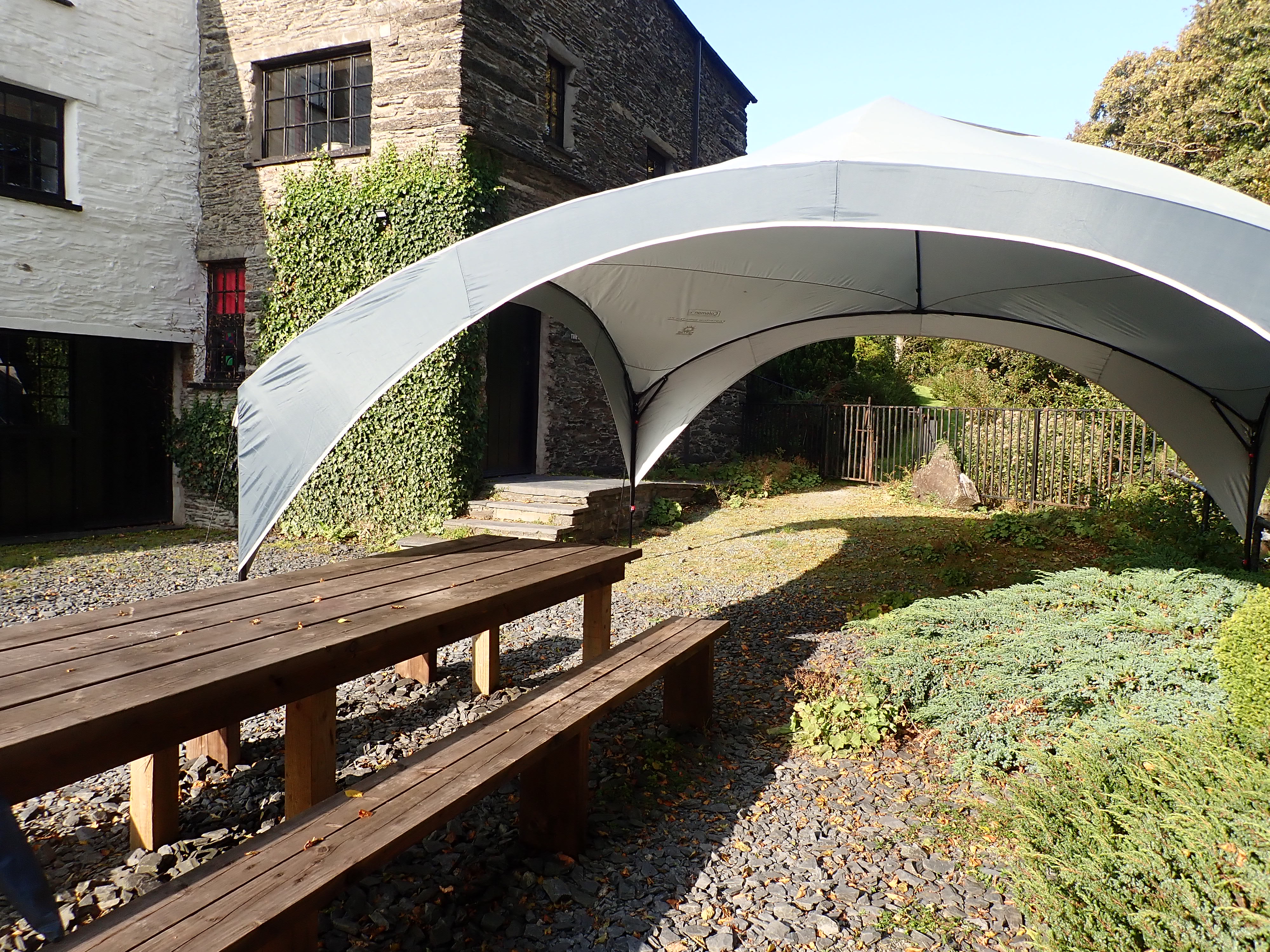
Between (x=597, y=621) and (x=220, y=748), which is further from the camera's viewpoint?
(x=597, y=621)

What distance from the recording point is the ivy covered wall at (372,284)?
783 centimetres

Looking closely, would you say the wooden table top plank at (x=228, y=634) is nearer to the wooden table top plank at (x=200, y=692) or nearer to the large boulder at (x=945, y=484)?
the wooden table top plank at (x=200, y=692)

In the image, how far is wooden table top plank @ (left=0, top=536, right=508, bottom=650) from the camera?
237cm

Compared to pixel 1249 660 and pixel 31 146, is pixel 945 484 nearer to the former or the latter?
pixel 1249 660

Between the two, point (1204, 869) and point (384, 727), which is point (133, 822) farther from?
point (1204, 869)

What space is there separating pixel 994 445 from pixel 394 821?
1128 cm

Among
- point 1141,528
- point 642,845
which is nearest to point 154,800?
point 642,845

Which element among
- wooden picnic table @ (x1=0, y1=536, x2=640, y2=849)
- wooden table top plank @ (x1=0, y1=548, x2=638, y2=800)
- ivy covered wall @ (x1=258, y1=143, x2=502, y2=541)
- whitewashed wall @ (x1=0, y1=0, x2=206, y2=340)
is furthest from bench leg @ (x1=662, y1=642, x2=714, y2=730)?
whitewashed wall @ (x1=0, y1=0, x2=206, y2=340)

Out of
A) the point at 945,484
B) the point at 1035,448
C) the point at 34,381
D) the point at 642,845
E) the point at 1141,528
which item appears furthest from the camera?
the point at 945,484

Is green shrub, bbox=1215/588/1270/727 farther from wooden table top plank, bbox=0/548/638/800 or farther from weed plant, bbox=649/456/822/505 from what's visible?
weed plant, bbox=649/456/822/505

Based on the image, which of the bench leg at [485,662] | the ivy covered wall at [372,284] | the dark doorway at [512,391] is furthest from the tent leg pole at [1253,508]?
the dark doorway at [512,391]

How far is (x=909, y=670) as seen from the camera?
3.56 metres

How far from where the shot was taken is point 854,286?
5.69 m

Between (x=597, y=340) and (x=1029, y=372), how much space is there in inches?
508
